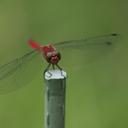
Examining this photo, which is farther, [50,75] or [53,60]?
[53,60]

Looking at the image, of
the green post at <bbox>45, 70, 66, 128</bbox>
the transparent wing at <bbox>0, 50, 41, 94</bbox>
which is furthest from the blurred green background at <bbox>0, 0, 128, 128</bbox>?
the green post at <bbox>45, 70, 66, 128</bbox>

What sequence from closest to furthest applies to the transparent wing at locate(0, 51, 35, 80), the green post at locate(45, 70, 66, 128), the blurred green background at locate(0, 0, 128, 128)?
the green post at locate(45, 70, 66, 128)
the transparent wing at locate(0, 51, 35, 80)
the blurred green background at locate(0, 0, 128, 128)

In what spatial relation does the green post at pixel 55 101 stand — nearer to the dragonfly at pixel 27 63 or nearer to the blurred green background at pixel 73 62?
the dragonfly at pixel 27 63

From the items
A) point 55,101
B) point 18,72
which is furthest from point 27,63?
point 55,101

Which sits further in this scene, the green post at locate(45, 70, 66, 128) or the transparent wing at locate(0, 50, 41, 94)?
the transparent wing at locate(0, 50, 41, 94)

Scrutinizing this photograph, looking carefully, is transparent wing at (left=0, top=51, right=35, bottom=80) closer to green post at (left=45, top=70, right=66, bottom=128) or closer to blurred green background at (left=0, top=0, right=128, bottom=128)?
blurred green background at (left=0, top=0, right=128, bottom=128)

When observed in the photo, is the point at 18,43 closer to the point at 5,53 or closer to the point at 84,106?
the point at 5,53

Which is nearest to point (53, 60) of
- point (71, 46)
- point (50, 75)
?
point (50, 75)
